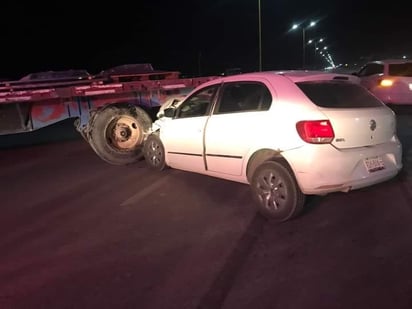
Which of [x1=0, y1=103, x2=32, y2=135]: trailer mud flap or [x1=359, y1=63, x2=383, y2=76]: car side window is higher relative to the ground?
[x1=359, y1=63, x2=383, y2=76]: car side window

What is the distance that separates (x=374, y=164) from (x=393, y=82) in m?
10.2

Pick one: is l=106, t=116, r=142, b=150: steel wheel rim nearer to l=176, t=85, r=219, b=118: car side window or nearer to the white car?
l=176, t=85, r=219, b=118: car side window

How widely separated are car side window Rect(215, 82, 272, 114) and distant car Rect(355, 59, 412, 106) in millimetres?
9183

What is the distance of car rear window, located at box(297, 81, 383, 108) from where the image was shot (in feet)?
18.4

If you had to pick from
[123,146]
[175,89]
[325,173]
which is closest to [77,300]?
[325,173]

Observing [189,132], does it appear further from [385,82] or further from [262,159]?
[385,82]

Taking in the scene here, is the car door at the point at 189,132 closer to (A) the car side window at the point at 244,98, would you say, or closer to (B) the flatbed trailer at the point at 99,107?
(A) the car side window at the point at 244,98

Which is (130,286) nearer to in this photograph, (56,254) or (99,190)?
(56,254)

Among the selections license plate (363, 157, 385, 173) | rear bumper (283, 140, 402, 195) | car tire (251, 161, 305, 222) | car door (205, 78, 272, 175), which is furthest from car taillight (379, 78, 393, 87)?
car tire (251, 161, 305, 222)

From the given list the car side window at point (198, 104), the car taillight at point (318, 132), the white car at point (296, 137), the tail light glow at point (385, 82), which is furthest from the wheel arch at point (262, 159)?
the tail light glow at point (385, 82)

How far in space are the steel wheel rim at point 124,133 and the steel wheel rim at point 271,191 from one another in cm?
436

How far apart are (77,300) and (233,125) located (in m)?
2.98

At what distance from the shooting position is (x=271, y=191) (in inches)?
223

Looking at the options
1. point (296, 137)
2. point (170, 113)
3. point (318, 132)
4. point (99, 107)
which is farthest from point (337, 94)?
point (99, 107)
